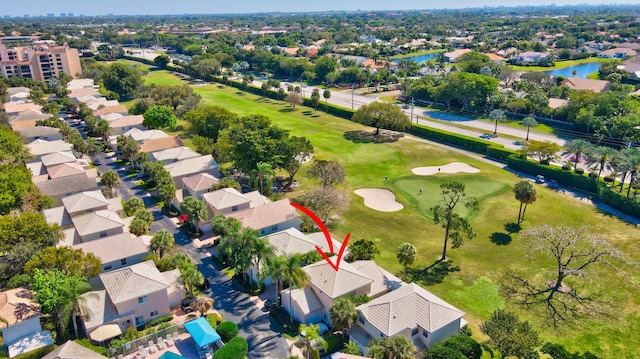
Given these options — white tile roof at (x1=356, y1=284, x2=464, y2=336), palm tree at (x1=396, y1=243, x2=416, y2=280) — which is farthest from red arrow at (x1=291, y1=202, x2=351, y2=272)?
white tile roof at (x1=356, y1=284, x2=464, y2=336)

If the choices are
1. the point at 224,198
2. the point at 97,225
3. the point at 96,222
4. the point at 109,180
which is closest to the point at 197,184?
the point at 224,198

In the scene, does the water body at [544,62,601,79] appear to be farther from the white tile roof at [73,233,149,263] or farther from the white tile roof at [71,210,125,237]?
the white tile roof at [73,233,149,263]

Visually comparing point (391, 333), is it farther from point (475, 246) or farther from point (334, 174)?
point (334, 174)

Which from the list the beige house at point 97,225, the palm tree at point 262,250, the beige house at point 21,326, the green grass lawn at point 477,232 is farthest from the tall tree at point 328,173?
the beige house at point 21,326

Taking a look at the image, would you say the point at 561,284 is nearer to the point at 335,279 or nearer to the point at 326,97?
the point at 335,279

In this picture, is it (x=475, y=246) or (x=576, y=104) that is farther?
(x=576, y=104)

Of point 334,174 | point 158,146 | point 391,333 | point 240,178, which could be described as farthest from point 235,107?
point 391,333
